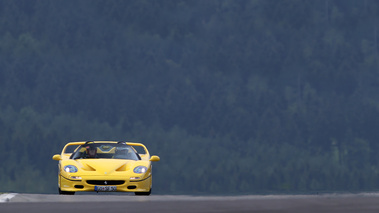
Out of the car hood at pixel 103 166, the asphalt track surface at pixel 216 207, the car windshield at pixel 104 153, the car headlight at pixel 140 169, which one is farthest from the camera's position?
the car windshield at pixel 104 153

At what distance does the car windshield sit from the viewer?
22938 mm

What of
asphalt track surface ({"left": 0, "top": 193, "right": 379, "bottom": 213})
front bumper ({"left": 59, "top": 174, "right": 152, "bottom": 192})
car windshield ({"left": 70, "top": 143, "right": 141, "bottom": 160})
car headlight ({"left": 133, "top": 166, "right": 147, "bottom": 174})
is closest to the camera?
asphalt track surface ({"left": 0, "top": 193, "right": 379, "bottom": 213})

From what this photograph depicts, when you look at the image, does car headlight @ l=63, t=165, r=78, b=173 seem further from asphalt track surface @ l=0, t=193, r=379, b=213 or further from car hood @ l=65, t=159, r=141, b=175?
asphalt track surface @ l=0, t=193, r=379, b=213

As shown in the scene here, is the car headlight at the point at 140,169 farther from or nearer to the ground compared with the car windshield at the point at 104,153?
nearer to the ground

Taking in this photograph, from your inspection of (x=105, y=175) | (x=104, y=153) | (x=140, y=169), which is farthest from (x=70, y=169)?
(x=104, y=153)

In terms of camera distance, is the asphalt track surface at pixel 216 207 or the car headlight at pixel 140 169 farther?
the car headlight at pixel 140 169

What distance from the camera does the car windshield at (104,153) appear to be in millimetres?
22938

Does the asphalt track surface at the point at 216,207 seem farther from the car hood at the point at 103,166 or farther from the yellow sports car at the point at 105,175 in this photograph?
the car hood at the point at 103,166

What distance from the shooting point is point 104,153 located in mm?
23891

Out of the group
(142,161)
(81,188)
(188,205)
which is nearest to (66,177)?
(81,188)

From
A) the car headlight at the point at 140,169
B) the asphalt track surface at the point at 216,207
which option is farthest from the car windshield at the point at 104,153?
the asphalt track surface at the point at 216,207

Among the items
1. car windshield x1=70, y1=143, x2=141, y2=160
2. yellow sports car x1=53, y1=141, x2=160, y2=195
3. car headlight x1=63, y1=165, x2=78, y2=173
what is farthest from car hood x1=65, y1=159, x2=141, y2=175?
car windshield x1=70, y1=143, x2=141, y2=160

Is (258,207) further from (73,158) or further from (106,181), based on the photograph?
(73,158)

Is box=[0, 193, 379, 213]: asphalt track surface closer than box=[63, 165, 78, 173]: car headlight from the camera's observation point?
Yes
